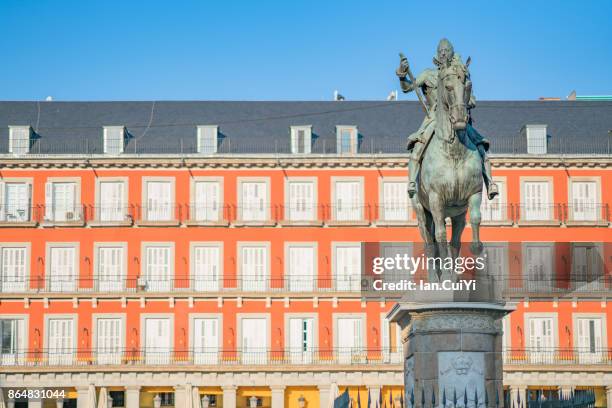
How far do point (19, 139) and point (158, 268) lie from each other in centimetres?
968

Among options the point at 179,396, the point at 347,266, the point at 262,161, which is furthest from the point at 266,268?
the point at 179,396

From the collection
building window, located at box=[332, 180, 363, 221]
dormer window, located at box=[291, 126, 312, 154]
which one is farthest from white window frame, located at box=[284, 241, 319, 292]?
dormer window, located at box=[291, 126, 312, 154]

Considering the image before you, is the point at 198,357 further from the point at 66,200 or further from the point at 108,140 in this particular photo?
the point at 108,140

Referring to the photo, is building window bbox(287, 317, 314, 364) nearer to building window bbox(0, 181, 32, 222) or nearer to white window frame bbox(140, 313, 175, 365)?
white window frame bbox(140, 313, 175, 365)

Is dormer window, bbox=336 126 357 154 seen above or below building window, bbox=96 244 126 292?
above

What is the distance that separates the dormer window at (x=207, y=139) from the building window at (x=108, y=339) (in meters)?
9.50

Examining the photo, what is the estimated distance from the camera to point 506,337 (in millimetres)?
60812

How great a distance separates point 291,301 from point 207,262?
4.60 m

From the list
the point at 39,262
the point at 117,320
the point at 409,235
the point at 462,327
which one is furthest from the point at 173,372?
the point at 462,327

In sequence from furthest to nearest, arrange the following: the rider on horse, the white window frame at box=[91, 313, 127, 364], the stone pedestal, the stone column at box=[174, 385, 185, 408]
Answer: the white window frame at box=[91, 313, 127, 364], the stone column at box=[174, 385, 185, 408], the rider on horse, the stone pedestal

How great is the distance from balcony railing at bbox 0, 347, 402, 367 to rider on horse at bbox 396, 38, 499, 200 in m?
44.6

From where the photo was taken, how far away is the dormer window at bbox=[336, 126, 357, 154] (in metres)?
62.5

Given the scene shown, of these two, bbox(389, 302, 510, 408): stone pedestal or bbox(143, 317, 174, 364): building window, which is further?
bbox(143, 317, 174, 364): building window

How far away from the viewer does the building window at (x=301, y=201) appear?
61906 millimetres
